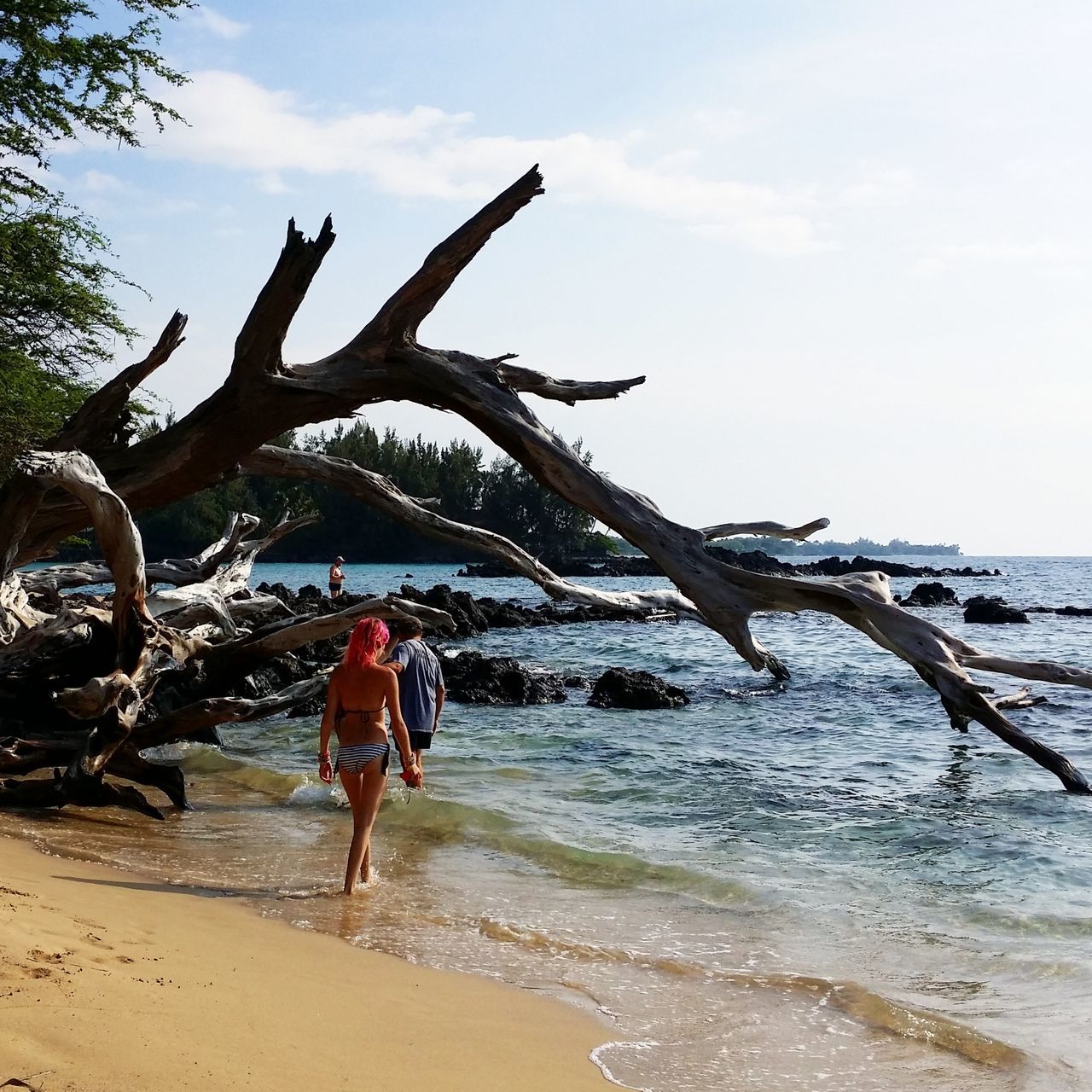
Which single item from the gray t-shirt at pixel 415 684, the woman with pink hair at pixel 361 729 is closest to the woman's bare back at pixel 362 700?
the woman with pink hair at pixel 361 729

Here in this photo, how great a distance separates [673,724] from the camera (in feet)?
52.9

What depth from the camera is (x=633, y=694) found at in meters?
18.0

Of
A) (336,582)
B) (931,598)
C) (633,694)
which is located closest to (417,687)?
(633,694)

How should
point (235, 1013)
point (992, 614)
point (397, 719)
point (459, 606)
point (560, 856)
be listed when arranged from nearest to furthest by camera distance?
1. point (235, 1013)
2. point (397, 719)
3. point (560, 856)
4. point (459, 606)
5. point (992, 614)

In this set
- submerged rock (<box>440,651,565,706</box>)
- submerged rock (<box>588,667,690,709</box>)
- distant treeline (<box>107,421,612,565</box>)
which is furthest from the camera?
distant treeline (<box>107,421,612,565</box>)

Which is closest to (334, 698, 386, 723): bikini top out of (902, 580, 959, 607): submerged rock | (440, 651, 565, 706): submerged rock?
(440, 651, 565, 706): submerged rock

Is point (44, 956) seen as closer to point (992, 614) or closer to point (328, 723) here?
point (328, 723)

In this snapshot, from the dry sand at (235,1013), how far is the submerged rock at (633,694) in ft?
41.1

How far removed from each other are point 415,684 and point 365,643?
2983 millimetres

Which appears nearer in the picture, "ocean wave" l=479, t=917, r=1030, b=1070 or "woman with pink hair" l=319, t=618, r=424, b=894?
"ocean wave" l=479, t=917, r=1030, b=1070

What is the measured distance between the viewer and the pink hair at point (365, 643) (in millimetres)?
6699

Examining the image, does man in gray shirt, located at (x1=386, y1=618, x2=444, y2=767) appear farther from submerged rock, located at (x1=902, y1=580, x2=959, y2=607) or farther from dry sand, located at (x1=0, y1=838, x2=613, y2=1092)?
submerged rock, located at (x1=902, y1=580, x2=959, y2=607)

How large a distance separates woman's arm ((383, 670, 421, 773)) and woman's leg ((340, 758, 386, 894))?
0.18 metres

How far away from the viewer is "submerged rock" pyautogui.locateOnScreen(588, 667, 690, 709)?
1788 centimetres
